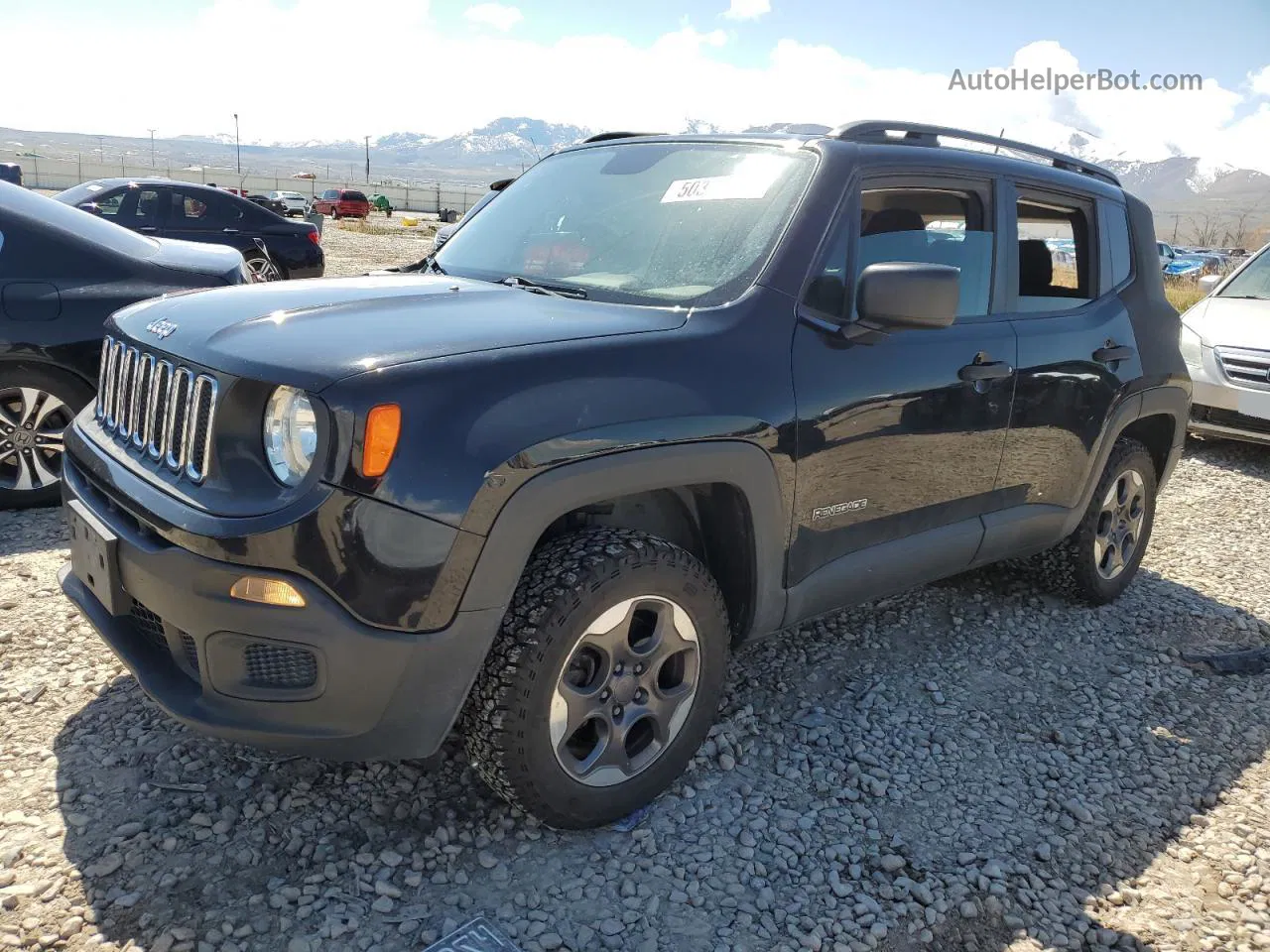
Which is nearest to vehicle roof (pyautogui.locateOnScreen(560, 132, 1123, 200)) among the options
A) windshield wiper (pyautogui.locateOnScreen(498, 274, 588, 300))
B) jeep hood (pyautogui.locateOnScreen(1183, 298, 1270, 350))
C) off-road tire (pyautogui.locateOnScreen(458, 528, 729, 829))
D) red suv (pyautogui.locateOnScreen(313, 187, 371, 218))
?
windshield wiper (pyautogui.locateOnScreen(498, 274, 588, 300))

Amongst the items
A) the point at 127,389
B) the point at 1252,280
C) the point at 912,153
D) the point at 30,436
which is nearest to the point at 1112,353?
the point at 912,153

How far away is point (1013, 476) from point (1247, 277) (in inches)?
246

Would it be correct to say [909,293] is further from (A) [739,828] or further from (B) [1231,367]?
(B) [1231,367]

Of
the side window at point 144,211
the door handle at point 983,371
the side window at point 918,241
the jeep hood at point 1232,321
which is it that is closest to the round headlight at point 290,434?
the side window at point 918,241

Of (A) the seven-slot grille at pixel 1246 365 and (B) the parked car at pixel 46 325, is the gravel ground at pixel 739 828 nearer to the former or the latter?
(B) the parked car at pixel 46 325

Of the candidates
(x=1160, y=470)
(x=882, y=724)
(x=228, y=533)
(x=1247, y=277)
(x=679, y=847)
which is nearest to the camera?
(x=228, y=533)

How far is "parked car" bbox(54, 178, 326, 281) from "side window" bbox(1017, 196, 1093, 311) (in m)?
9.65

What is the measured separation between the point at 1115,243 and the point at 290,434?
3.67m

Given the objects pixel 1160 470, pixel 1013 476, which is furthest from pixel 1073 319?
pixel 1160 470

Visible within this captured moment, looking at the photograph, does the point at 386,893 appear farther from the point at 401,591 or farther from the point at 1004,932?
the point at 1004,932

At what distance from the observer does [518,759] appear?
246 centimetres

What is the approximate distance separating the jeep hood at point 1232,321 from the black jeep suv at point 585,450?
452 cm

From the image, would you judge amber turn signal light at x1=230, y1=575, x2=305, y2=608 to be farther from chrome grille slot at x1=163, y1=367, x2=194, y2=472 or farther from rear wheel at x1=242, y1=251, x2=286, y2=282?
rear wheel at x1=242, y1=251, x2=286, y2=282

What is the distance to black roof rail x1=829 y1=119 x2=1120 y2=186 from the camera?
324 centimetres
